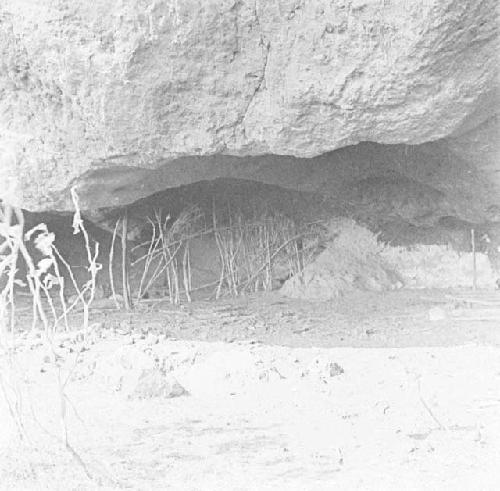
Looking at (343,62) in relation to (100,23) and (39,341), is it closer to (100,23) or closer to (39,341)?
(100,23)

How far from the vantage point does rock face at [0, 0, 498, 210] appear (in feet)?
11.5

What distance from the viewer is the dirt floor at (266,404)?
211cm

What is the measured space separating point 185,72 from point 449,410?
206 cm

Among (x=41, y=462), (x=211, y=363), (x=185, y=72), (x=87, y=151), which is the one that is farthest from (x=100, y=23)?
(x=41, y=462)

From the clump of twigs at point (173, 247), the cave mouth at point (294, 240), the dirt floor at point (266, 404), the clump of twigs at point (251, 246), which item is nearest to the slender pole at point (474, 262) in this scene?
the cave mouth at point (294, 240)

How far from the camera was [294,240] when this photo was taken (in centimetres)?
723

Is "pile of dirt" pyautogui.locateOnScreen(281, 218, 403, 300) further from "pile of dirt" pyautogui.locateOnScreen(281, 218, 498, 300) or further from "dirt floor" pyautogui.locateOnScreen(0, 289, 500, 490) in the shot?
"dirt floor" pyautogui.locateOnScreen(0, 289, 500, 490)

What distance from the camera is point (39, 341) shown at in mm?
4422

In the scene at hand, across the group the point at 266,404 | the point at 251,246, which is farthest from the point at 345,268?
the point at 266,404

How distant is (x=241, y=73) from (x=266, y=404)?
5.46 feet

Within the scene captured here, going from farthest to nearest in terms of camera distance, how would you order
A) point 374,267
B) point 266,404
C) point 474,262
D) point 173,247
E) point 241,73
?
point 173,247, point 374,267, point 474,262, point 241,73, point 266,404

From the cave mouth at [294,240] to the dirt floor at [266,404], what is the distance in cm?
132

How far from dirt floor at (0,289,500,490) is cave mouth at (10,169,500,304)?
1.32 m

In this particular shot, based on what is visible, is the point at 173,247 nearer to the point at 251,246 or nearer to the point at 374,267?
the point at 251,246
